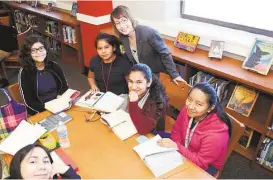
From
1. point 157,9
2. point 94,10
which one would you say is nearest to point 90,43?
point 94,10

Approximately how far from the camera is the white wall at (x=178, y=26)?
242cm

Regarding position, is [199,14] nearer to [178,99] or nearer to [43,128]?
[178,99]

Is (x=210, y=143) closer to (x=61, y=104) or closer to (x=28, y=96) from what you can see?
(x=61, y=104)

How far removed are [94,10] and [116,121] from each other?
6.90 feet

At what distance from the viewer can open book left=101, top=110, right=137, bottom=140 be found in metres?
1.59

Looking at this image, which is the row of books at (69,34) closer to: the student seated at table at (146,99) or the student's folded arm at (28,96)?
the student's folded arm at (28,96)

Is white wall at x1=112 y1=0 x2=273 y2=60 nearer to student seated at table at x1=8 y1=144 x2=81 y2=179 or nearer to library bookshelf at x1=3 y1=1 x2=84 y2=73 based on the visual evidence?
library bookshelf at x1=3 y1=1 x2=84 y2=73

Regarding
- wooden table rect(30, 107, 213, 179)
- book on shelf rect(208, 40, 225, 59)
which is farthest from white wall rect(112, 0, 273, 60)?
wooden table rect(30, 107, 213, 179)

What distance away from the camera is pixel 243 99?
224 cm

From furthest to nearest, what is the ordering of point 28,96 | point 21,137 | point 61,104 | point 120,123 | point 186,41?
point 186,41 < point 28,96 < point 61,104 < point 120,123 < point 21,137

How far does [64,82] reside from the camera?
234cm

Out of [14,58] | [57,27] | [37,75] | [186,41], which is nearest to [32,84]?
[37,75]

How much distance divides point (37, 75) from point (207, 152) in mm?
1524

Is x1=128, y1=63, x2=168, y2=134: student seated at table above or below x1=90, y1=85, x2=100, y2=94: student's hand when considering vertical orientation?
above
